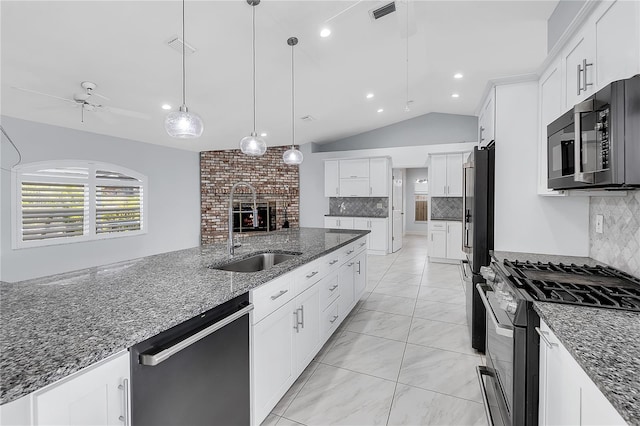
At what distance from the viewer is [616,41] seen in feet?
4.18

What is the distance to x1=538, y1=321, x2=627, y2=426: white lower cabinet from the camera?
784mm

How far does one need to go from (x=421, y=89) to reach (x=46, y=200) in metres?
6.43

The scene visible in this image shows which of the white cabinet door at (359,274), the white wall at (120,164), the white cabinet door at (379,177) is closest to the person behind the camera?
the white cabinet door at (359,274)

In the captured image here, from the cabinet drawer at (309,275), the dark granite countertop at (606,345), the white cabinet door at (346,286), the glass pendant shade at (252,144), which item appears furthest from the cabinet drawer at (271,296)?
the glass pendant shade at (252,144)

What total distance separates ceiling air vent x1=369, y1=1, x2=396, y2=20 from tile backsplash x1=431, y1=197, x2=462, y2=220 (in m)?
4.27

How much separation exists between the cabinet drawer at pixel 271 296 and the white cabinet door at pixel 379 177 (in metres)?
5.34

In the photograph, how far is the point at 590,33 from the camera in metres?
1.49

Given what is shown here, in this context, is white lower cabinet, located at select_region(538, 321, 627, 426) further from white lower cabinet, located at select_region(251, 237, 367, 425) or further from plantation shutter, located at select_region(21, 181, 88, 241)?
plantation shutter, located at select_region(21, 181, 88, 241)

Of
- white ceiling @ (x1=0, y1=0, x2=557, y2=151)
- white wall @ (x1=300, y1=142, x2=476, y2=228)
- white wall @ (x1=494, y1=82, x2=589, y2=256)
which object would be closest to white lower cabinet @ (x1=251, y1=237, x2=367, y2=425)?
white wall @ (x1=494, y1=82, x2=589, y2=256)

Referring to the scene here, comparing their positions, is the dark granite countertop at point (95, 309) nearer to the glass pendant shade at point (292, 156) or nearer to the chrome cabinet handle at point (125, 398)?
the chrome cabinet handle at point (125, 398)

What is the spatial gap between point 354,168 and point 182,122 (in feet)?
18.4

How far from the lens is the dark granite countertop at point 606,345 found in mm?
694

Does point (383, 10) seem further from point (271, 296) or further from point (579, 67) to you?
point (271, 296)

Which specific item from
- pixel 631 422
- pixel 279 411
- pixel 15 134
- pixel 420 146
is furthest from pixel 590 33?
pixel 15 134
